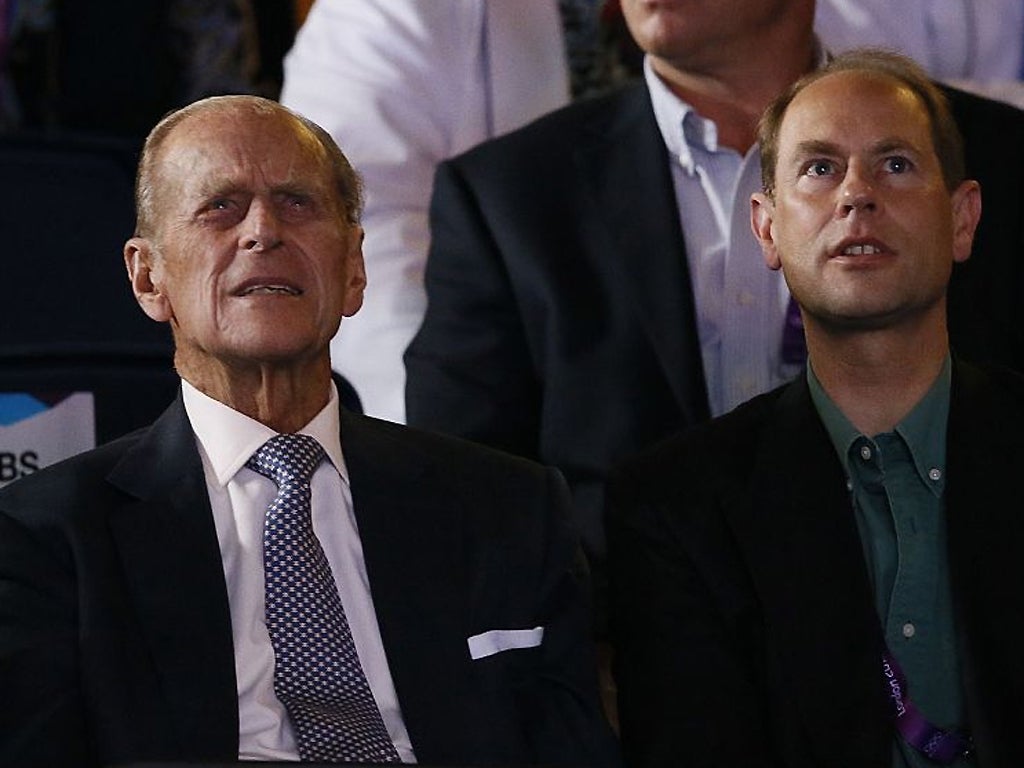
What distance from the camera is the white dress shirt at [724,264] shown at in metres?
2.43

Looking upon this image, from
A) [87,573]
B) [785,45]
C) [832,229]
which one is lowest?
[87,573]

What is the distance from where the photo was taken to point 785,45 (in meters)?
2.59

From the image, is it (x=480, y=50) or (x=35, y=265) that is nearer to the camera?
(x=35, y=265)

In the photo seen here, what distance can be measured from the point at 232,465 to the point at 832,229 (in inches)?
22.4

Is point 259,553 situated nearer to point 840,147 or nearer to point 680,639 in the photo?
point 680,639

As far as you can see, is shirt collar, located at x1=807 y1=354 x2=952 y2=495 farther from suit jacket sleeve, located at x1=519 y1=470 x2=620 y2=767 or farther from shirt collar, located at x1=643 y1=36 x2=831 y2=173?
shirt collar, located at x1=643 y1=36 x2=831 y2=173

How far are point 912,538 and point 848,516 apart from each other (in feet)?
0.19

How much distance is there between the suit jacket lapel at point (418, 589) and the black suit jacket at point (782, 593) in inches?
7.1

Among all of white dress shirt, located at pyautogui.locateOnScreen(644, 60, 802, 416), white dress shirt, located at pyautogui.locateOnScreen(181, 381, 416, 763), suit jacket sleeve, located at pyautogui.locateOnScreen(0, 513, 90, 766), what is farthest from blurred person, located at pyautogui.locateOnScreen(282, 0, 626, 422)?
suit jacket sleeve, located at pyautogui.locateOnScreen(0, 513, 90, 766)

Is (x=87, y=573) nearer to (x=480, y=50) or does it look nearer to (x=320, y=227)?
(x=320, y=227)

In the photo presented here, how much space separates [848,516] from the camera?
1.95 m

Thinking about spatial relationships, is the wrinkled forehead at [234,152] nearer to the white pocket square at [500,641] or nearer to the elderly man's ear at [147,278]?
the elderly man's ear at [147,278]

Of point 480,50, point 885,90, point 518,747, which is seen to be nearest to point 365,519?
point 518,747

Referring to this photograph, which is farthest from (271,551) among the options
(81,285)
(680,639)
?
(81,285)
